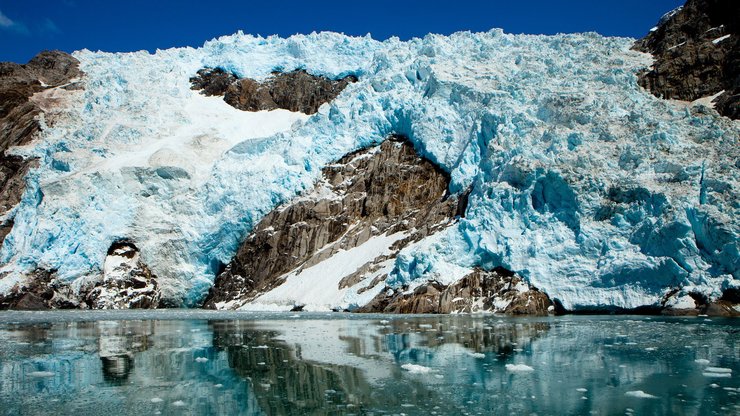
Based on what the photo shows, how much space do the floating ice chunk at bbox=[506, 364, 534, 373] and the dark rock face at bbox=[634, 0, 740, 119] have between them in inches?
1275

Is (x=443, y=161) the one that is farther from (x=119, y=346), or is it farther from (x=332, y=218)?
(x=119, y=346)

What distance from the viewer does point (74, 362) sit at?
51.2ft

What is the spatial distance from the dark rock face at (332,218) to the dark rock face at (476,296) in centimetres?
1067

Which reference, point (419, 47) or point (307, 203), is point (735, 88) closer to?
point (419, 47)

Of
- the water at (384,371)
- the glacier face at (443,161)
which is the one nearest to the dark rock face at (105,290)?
the glacier face at (443,161)

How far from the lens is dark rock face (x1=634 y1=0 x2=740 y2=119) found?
42.7 metres

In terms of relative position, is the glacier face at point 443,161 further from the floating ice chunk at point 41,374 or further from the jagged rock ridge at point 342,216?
the floating ice chunk at point 41,374

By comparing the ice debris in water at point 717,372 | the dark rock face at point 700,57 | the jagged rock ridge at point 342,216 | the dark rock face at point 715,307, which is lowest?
the ice debris in water at point 717,372

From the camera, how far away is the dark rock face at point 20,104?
54.6 metres

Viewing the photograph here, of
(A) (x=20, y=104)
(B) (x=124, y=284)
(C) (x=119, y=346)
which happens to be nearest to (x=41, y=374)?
(C) (x=119, y=346)

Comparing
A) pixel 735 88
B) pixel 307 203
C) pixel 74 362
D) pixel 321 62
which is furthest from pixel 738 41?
pixel 74 362

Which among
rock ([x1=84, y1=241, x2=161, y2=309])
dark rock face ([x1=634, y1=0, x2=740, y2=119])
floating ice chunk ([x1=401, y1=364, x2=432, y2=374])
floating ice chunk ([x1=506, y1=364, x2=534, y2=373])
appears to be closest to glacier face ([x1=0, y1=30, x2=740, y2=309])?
rock ([x1=84, y1=241, x2=161, y2=309])

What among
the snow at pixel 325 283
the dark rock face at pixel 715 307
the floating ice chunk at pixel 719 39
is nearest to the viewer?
the dark rock face at pixel 715 307

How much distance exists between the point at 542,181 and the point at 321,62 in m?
43.2
